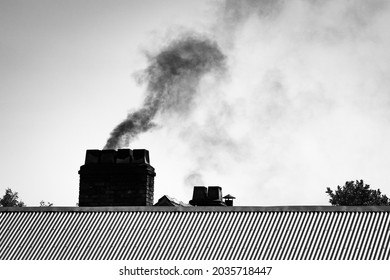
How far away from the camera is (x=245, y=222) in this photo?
27.5m

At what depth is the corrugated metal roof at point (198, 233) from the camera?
2600cm

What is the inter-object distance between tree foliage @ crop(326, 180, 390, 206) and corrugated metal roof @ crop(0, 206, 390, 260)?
5885 centimetres

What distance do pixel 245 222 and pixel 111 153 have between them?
6.35m

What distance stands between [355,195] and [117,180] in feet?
187

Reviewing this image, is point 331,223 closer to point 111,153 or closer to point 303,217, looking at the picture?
point 303,217

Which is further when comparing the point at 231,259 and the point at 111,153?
the point at 111,153

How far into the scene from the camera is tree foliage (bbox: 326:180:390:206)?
8600 centimetres

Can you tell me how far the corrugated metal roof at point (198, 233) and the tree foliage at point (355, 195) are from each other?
5885cm

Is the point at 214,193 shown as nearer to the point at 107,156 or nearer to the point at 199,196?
the point at 199,196

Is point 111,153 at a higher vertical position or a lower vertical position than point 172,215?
higher

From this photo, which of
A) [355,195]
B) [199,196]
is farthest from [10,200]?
[199,196]

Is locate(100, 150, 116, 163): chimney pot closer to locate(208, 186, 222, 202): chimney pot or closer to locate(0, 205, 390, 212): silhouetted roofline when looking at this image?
locate(0, 205, 390, 212): silhouetted roofline
